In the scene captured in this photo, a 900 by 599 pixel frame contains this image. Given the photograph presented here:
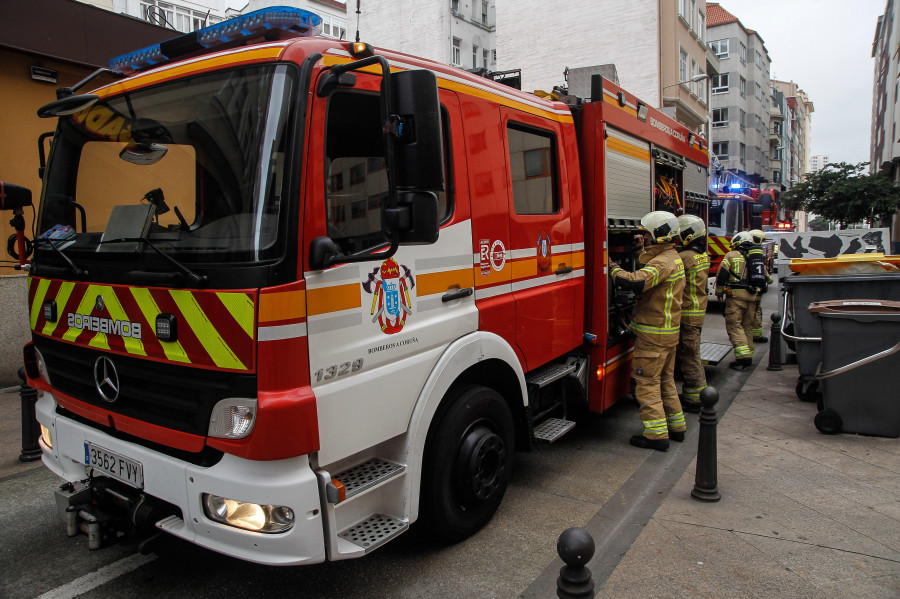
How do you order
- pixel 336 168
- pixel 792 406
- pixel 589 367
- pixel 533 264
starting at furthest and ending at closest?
1. pixel 792 406
2. pixel 589 367
3. pixel 533 264
4. pixel 336 168

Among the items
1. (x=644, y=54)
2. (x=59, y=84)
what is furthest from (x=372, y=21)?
(x=59, y=84)

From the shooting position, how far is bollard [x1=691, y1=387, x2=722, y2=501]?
3.93 meters

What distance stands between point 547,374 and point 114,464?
8.94 feet

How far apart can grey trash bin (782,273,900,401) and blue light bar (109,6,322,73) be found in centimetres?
512

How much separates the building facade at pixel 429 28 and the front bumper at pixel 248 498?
31.5 meters

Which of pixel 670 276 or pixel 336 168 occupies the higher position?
pixel 336 168

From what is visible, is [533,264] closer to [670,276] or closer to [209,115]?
[670,276]

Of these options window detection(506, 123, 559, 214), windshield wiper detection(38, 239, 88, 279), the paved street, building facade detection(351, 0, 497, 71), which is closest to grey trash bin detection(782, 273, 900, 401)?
the paved street

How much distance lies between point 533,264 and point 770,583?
85.9 inches

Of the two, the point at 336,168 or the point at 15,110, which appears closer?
the point at 336,168

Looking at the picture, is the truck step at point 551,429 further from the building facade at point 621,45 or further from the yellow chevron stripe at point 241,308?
the building facade at point 621,45

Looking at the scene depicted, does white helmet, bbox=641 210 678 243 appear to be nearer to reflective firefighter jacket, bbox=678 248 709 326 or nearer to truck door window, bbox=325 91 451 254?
reflective firefighter jacket, bbox=678 248 709 326

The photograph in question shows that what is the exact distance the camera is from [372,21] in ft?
109

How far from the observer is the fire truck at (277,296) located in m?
2.36
